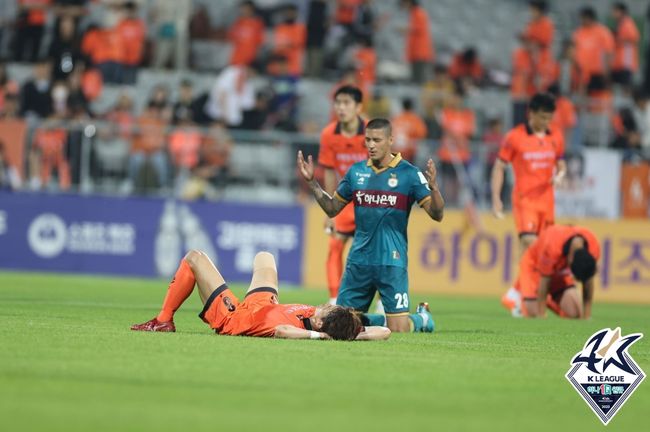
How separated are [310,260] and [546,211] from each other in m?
7.17

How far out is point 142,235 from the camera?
24859 millimetres

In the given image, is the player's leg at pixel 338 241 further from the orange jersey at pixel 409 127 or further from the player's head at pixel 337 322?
the orange jersey at pixel 409 127

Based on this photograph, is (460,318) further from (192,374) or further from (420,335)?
(192,374)

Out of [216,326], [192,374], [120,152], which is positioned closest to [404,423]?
[192,374]

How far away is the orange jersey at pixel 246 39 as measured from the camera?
27891mm

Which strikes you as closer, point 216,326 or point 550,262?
point 216,326

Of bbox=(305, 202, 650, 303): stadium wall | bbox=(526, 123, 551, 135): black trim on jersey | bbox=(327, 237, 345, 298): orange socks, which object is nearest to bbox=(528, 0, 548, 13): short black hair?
bbox=(305, 202, 650, 303): stadium wall

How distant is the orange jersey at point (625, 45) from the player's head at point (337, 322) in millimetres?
18973

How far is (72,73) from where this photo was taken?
85.4 ft

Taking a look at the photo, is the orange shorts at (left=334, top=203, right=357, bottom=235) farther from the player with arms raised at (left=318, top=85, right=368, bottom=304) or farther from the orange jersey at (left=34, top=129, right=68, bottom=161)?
the orange jersey at (left=34, top=129, right=68, bottom=161)

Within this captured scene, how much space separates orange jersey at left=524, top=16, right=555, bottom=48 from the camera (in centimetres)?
2955

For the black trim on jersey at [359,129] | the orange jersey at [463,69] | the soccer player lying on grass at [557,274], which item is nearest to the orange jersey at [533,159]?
the soccer player lying on grass at [557,274]

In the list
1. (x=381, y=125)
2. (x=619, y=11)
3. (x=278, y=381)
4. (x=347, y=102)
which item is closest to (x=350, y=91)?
(x=347, y=102)

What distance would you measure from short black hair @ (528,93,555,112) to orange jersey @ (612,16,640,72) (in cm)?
1197
